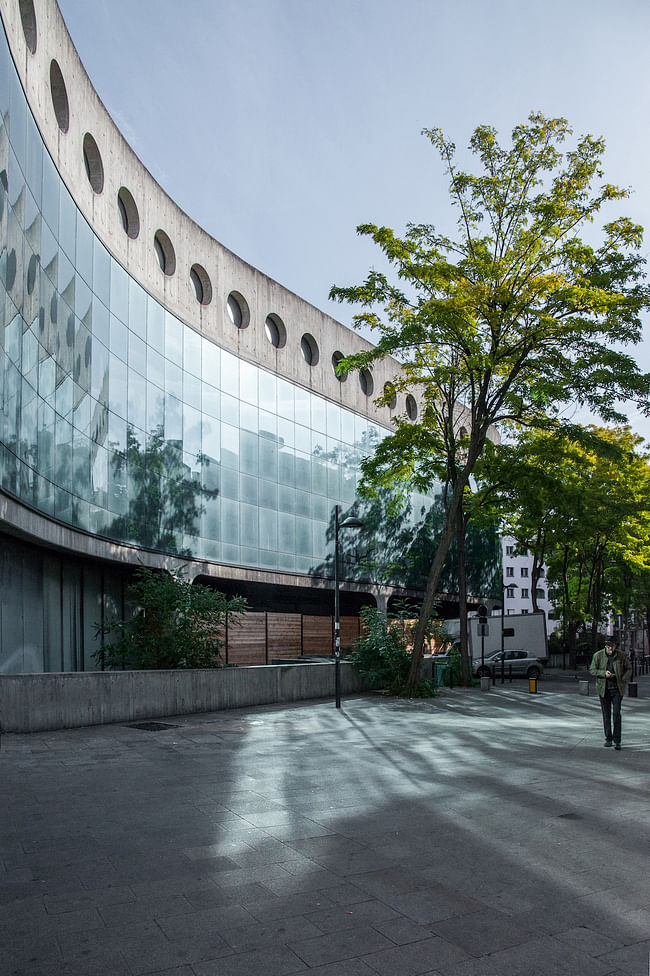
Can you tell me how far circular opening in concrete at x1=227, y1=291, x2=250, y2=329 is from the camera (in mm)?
30922

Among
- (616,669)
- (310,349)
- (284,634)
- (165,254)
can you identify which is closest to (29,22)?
(165,254)

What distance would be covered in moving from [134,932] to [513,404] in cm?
2280

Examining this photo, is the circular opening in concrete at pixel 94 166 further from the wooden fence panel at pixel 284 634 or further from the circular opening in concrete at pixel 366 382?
the circular opening in concrete at pixel 366 382

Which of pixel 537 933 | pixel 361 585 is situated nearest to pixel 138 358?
pixel 361 585

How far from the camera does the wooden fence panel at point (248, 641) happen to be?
30.8 metres

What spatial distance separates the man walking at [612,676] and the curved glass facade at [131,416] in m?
10.6

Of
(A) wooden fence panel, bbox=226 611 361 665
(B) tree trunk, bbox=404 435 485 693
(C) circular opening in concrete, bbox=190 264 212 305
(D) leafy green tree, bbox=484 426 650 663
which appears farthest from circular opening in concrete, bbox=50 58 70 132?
(A) wooden fence panel, bbox=226 611 361 665

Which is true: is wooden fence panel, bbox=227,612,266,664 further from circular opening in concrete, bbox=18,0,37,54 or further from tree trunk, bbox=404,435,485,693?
circular opening in concrete, bbox=18,0,37,54

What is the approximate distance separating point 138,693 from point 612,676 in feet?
29.7

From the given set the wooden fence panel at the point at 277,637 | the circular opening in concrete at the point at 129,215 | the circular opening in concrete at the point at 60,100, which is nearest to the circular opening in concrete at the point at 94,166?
the circular opening in concrete at the point at 129,215

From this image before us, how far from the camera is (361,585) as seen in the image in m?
39.2

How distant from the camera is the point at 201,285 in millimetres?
29172

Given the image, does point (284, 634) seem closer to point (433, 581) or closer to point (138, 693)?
point (433, 581)

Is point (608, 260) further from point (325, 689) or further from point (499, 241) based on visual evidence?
point (325, 689)
